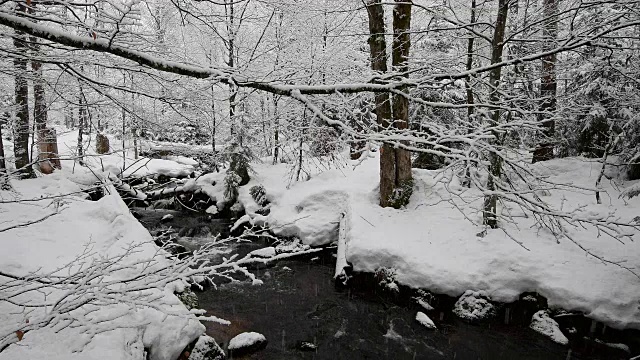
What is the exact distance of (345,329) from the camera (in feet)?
21.9

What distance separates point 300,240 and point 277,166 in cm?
657

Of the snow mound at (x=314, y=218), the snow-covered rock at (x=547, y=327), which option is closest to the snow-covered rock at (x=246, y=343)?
the snow mound at (x=314, y=218)

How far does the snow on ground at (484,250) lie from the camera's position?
6.05 m

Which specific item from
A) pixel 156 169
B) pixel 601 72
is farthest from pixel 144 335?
pixel 156 169

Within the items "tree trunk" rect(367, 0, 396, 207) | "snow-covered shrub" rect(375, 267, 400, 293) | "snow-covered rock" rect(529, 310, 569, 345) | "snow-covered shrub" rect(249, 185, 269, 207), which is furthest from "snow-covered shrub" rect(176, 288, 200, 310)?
"snow-covered shrub" rect(249, 185, 269, 207)

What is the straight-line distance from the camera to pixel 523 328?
642cm

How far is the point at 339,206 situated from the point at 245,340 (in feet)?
17.7

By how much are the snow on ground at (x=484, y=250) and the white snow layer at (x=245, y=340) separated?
2.64m

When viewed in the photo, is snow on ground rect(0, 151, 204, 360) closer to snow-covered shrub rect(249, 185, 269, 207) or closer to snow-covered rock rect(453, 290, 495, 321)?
snow-covered rock rect(453, 290, 495, 321)

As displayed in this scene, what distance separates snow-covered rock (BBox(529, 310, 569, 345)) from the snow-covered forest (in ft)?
0.10

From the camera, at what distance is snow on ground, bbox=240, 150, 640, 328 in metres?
6.05

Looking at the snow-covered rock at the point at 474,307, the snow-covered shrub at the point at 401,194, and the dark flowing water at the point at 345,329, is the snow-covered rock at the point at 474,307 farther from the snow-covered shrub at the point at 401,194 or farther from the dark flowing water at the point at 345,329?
the snow-covered shrub at the point at 401,194

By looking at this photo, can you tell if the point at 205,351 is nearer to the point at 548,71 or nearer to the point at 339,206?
the point at 339,206

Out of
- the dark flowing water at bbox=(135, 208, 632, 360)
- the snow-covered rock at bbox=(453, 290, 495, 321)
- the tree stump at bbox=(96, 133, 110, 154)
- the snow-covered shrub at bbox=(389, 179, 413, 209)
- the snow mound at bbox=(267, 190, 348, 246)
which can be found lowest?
the dark flowing water at bbox=(135, 208, 632, 360)
